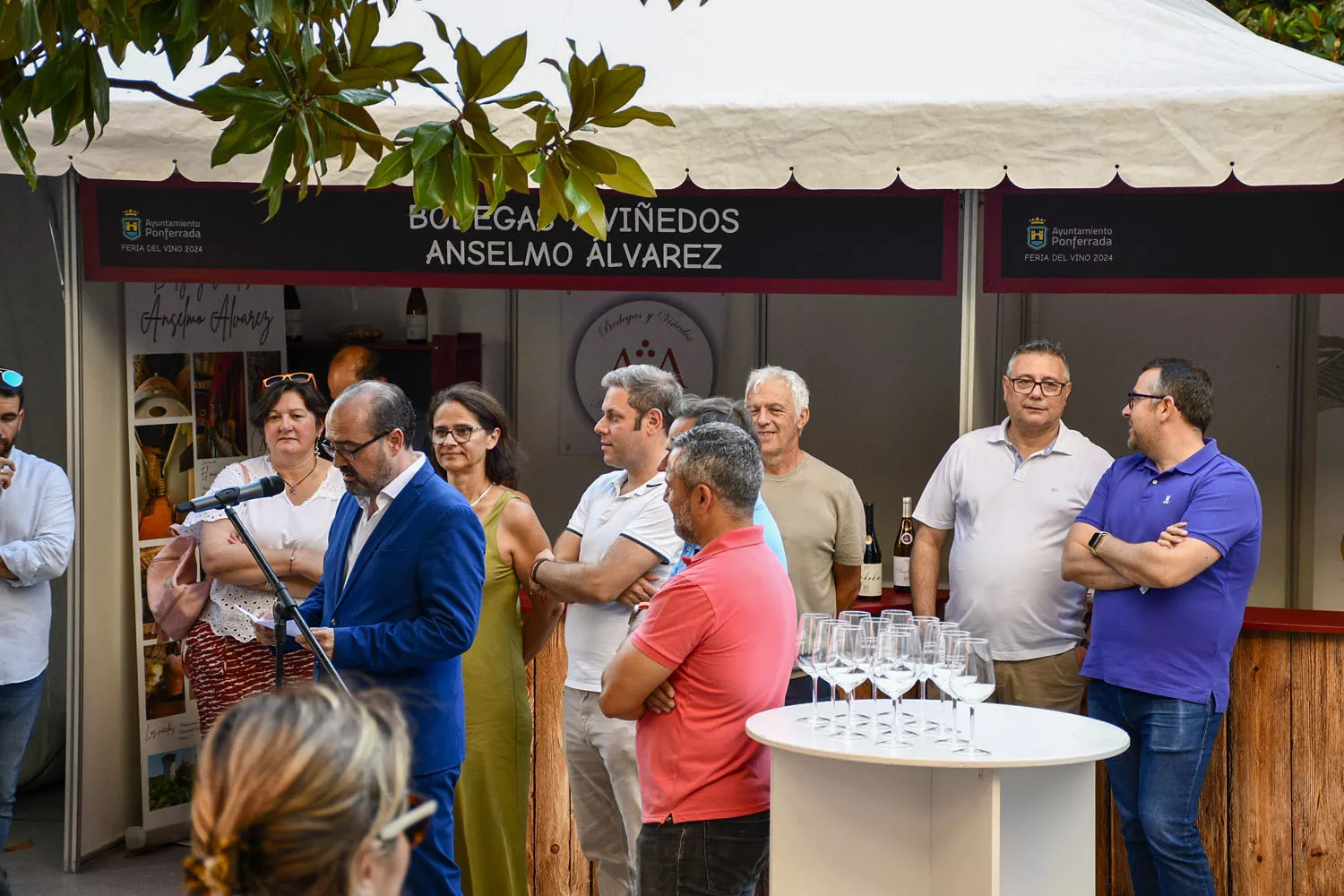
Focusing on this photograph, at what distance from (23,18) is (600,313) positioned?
576 centimetres

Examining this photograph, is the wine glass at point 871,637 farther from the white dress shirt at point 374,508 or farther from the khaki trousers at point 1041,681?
the khaki trousers at point 1041,681

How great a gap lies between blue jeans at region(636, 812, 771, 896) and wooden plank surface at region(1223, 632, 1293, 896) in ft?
7.22

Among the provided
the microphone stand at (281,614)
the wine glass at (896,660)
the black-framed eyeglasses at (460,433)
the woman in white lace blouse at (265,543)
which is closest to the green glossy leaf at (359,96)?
the microphone stand at (281,614)

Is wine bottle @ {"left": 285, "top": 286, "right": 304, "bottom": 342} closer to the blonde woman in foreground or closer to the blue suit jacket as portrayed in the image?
the blue suit jacket

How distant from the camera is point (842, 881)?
3676 millimetres

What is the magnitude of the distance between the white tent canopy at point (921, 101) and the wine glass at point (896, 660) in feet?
5.97

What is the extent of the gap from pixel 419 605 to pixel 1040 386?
2206 millimetres

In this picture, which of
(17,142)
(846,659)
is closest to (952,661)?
(846,659)

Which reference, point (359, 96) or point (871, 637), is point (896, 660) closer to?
point (871, 637)

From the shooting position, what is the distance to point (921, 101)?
4824 millimetres

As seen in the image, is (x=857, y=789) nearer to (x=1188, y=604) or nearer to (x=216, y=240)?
(x=1188, y=604)

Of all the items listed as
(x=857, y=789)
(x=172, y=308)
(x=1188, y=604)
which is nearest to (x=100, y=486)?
(x=172, y=308)

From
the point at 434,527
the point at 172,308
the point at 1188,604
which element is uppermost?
the point at 172,308

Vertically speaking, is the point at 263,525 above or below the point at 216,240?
below
